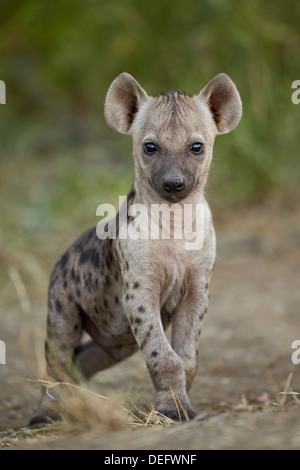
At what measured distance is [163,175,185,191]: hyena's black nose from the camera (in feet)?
12.2

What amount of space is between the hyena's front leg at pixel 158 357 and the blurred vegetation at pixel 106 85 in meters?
4.10

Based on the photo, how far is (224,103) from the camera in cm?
424

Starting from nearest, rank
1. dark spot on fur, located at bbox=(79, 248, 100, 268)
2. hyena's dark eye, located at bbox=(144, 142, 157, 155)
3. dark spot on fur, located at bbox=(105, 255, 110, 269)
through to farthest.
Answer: hyena's dark eye, located at bbox=(144, 142, 157, 155)
dark spot on fur, located at bbox=(105, 255, 110, 269)
dark spot on fur, located at bbox=(79, 248, 100, 268)

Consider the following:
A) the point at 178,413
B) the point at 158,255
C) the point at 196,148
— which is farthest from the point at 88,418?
the point at 196,148

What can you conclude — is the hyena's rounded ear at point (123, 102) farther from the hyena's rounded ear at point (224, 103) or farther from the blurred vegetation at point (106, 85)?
the blurred vegetation at point (106, 85)

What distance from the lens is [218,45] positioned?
870 cm

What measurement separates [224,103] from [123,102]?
0.54 metres

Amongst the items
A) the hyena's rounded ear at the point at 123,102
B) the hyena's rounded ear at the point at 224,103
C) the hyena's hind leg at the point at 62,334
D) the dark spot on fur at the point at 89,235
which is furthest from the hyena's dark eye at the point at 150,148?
the hyena's hind leg at the point at 62,334

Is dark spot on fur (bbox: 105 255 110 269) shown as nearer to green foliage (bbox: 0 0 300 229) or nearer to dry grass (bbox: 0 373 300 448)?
dry grass (bbox: 0 373 300 448)

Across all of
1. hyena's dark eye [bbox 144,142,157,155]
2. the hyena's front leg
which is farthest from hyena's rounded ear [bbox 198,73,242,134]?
the hyena's front leg

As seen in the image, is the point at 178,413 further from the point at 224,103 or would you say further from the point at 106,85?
the point at 106,85

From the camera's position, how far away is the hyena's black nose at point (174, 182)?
3.71 m

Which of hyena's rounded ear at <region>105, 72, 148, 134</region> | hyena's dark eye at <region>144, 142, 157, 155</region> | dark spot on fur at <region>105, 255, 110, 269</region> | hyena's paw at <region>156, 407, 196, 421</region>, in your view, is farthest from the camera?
dark spot on fur at <region>105, 255, 110, 269</region>
